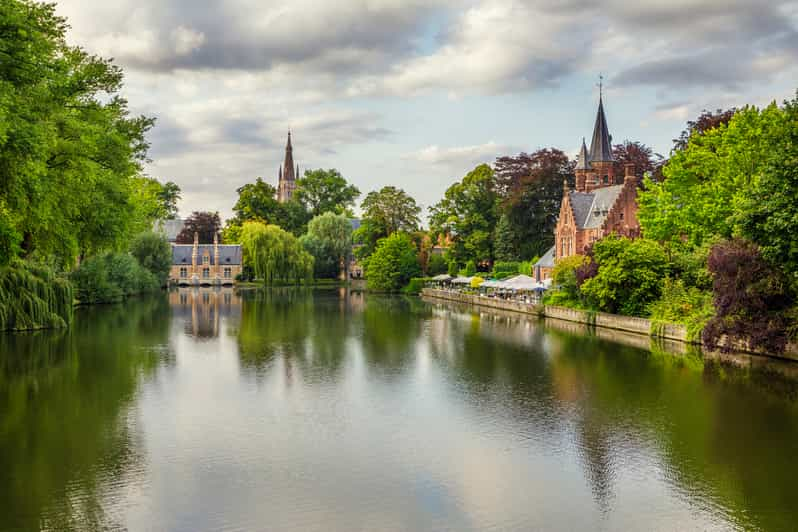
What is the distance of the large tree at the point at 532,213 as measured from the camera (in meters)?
58.3

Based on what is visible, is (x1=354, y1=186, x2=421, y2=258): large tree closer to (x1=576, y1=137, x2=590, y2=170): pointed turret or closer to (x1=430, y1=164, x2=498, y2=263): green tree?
(x1=430, y1=164, x2=498, y2=263): green tree

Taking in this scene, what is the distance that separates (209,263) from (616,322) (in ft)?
211

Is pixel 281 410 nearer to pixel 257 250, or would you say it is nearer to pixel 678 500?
pixel 678 500

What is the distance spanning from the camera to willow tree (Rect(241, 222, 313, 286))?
70.1 metres

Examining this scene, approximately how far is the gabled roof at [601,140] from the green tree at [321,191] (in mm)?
44805

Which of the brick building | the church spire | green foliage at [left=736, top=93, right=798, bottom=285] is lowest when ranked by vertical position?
green foliage at [left=736, top=93, right=798, bottom=285]

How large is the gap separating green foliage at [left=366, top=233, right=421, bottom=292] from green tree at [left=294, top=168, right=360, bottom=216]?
30.3m

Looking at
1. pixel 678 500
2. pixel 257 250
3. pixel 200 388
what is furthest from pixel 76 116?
pixel 257 250

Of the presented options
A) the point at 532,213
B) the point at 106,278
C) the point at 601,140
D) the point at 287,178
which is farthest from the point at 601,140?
the point at 287,178

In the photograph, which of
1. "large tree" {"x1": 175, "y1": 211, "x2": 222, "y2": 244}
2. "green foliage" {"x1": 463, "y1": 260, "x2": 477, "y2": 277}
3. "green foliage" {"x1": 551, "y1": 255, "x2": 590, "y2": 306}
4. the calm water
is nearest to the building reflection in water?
the calm water

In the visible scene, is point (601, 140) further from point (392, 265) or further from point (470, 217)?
point (392, 265)

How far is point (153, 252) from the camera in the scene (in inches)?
2537

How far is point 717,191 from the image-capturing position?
2742 cm

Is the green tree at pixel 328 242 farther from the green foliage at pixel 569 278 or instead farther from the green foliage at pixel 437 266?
the green foliage at pixel 569 278
